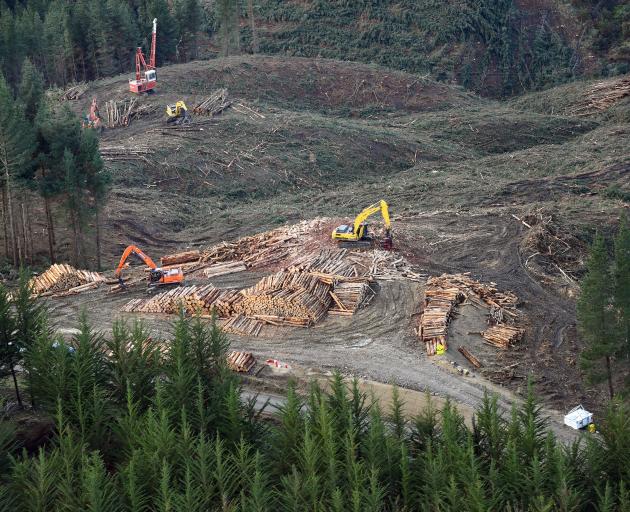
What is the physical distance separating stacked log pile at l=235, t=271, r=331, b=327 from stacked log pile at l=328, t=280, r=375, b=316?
0.35 meters

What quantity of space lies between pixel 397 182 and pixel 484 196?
701cm

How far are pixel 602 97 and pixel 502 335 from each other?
136 ft

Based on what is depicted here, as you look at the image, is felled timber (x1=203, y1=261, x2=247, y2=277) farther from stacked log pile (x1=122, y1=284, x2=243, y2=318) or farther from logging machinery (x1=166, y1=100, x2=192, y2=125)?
logging machinery (x1=166, y1=100, x2=192, y2=125)

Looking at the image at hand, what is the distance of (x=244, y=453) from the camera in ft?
59.6

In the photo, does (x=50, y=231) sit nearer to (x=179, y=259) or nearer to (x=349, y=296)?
(x=179, y=259)

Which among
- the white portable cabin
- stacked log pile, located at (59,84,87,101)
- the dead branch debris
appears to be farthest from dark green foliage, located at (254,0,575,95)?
the white portable cabin

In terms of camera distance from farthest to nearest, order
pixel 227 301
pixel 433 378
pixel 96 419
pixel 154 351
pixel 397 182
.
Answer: pixel 397 182
pixel 227 301
pixel 433 378
pixel 154 351
pixel 96 419

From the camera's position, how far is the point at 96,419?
19.7 m

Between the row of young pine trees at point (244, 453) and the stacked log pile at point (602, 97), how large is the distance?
48.6m

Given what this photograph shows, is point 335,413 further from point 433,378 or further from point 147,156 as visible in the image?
point 147,156

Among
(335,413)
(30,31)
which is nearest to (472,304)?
(335,413)

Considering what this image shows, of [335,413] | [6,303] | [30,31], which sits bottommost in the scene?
[335,413]

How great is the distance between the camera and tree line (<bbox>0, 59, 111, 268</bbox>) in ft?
117

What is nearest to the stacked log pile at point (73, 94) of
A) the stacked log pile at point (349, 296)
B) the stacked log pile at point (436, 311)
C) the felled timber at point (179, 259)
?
the felled timber at point (179, 259)
